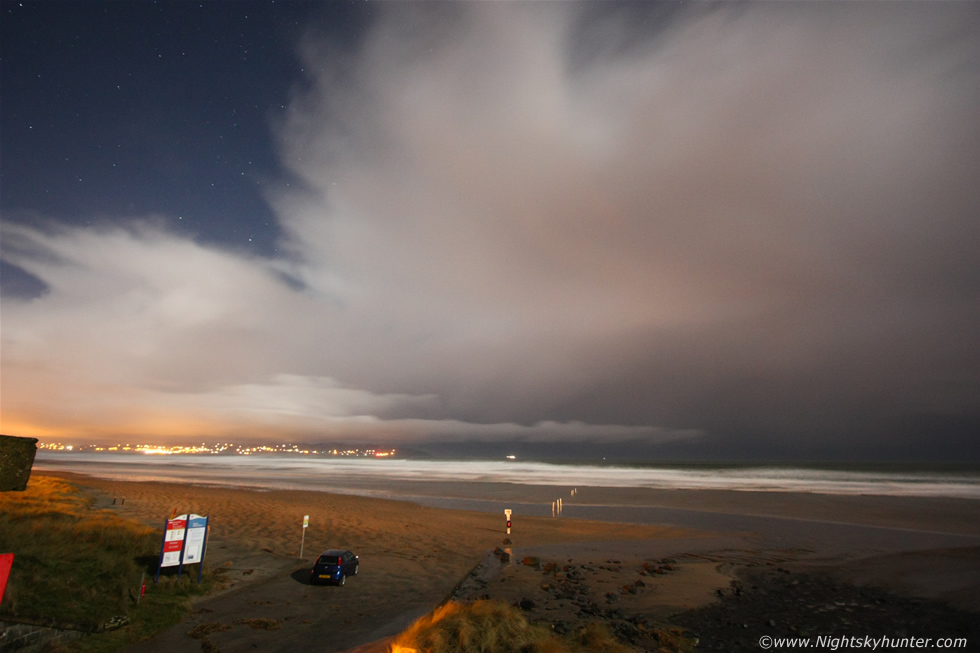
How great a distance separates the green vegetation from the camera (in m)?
13.3

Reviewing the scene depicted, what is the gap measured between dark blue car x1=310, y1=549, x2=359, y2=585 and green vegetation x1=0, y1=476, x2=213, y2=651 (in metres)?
3.99

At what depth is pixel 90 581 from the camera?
51.2 feet

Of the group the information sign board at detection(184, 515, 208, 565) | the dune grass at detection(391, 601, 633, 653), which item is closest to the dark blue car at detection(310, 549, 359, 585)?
the information sign board at detection(184, 515, 208, 565)

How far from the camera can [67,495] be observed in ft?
121

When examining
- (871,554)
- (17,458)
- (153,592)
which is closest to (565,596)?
(153,592)

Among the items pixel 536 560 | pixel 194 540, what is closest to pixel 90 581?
pixel 194 540

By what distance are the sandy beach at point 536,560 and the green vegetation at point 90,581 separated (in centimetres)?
118

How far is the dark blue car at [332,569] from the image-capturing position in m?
19.6

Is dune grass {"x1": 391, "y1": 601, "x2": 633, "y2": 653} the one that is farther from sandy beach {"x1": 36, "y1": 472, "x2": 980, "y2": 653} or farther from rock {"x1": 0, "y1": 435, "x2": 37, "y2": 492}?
rock {"x1": 0, "y1": 435, "x2": 37, "y2": 492}

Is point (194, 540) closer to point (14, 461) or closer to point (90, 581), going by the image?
point (90, 581)

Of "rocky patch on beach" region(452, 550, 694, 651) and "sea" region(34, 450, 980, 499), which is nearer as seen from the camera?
"rocky patch on beach" region(452, 550, 694, 651)

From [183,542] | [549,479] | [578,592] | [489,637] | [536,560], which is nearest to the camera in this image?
[489,637]

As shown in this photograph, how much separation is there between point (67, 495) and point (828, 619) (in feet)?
161

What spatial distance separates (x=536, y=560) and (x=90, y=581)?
692 inches
